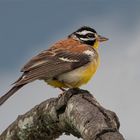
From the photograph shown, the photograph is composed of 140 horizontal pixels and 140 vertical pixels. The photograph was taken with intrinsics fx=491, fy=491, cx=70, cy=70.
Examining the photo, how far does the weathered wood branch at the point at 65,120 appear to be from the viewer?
11.7ft

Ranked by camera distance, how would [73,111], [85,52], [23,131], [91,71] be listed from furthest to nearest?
1. [85,52]
2. [91,71]
3. [23,131]
4. [73,111]

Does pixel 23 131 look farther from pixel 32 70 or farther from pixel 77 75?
pixel 77 75

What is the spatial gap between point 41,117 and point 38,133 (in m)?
0.17

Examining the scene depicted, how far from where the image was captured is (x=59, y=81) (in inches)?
289

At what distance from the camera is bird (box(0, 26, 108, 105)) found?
711cm

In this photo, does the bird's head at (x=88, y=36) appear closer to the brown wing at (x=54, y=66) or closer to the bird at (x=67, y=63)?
the bird at (x=67, y=63)

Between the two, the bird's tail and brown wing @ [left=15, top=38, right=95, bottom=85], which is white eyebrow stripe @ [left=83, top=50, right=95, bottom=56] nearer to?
brown wing @ [left=15, top=38, right=95, bottom=85]

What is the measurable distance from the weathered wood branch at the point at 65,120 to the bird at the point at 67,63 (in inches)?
42.4

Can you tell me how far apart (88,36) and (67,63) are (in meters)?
1.34

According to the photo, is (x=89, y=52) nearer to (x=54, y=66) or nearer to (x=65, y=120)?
(x=54, y=66)

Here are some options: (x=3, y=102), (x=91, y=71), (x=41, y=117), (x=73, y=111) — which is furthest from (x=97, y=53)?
(x=73, y=111)

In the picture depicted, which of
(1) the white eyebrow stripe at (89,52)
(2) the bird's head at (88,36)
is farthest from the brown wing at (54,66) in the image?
(2) the bird's head at (88,36)

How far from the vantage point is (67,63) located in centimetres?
791

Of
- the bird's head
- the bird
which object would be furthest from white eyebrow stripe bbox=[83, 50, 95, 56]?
the bird's head
